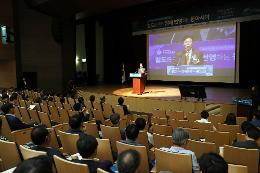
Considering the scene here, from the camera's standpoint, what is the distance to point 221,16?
12648mm

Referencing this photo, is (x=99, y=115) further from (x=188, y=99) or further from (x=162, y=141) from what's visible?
(x=188, y=99)

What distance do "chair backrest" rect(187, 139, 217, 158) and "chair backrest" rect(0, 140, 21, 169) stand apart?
7.03ft

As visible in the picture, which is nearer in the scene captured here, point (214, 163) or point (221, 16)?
point (214, 163)

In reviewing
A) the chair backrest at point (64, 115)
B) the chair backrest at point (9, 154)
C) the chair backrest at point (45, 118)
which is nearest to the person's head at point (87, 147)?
the chair backrest at point (9, 154)

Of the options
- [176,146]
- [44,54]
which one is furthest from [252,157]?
[44,54]

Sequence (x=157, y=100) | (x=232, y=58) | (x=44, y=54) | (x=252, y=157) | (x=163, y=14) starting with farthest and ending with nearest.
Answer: (x=44, y=54) → (x=163, y=14) → (x=232, y=58) → (x=157, y=100) → (x=252, y=157)

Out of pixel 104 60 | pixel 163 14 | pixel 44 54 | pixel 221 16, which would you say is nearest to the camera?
pixel 221 16

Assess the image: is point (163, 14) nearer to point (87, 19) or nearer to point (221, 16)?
point (221, 16)

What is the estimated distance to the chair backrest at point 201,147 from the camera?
151 inches

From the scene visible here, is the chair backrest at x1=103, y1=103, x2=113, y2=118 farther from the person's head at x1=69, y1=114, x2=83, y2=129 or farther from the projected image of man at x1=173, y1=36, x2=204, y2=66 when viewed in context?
the projected image of man at x1=173, y1=36, x2=204, y2=66

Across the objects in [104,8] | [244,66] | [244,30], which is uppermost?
[104,8]

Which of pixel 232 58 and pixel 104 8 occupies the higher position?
pixel 104 8

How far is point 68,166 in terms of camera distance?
2668mm

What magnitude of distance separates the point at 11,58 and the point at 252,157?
1693 centimetres
